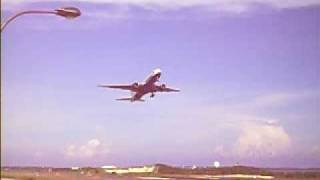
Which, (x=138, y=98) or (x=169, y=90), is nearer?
(x=169, y=90)

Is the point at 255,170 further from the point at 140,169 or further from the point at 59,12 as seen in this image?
the point at 59,12

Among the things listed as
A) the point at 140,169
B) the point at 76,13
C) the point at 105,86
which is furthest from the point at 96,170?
the point at 76,13

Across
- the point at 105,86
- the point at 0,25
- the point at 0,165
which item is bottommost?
the point at 0,165

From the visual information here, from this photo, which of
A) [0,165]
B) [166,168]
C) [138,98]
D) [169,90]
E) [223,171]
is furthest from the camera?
[166,168]

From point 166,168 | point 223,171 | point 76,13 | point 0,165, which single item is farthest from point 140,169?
point 76,13

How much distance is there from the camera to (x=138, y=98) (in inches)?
1273

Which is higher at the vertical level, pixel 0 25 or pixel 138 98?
pixel 138 98

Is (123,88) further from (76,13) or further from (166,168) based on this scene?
(166,168)

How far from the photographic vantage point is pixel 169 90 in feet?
99.2

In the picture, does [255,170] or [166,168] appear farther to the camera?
[166,168]

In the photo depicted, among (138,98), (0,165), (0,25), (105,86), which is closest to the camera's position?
(0,25)

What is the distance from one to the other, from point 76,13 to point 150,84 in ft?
69.0

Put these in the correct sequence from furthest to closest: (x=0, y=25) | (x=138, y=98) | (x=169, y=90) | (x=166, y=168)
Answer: (x=166, y=168)
(x=138, y=98)
(x=169, y=90)
(x=0, y=25)

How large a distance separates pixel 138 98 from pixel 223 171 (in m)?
22.6
